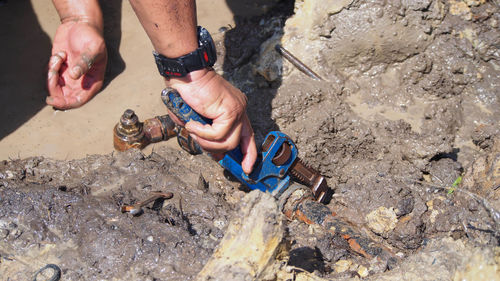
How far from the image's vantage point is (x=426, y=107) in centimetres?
358

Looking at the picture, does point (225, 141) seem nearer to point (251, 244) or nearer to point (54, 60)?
point (251, 244)

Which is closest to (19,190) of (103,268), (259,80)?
(103,268)

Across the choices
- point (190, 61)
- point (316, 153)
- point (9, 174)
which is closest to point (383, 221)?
point (316, 153)

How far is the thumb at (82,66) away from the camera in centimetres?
366

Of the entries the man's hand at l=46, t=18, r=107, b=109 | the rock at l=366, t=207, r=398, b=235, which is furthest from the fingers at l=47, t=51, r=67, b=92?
the rock at l=366, t=207, r=398, b=235

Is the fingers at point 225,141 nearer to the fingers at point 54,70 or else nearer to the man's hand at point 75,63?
the man's hand at point 75,63

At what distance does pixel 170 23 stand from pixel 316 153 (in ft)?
5.45

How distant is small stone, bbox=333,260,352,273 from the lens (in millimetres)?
2459

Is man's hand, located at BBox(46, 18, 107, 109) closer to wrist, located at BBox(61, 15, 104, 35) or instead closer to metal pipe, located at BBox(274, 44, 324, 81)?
wrist, located at BBox(61, 15, 104, 35)

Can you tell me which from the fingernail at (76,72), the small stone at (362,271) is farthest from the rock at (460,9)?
the fingernail at (76,72)

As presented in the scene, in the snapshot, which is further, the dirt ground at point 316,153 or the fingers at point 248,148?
the fingers at point 248,148

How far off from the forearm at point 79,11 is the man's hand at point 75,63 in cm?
4

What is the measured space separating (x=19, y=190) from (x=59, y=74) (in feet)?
6.22

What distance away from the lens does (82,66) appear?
3736 millimetres
